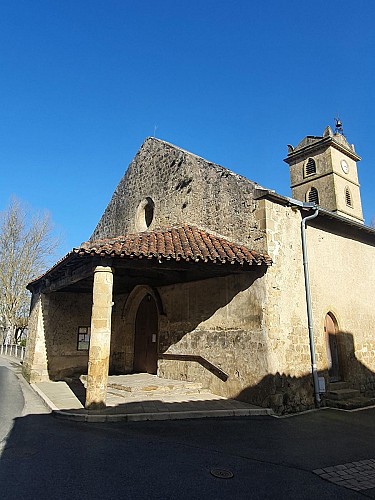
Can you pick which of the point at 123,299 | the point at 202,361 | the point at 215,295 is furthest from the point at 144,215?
the point at 202,361

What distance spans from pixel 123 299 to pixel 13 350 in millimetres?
15746

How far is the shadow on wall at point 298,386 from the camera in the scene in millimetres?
7539

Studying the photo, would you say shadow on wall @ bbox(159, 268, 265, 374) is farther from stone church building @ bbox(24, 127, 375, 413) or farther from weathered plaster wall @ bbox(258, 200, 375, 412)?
weathered plaster wall @ bbox(258, 200, 375, 412)

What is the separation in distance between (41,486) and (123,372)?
884 centimetres

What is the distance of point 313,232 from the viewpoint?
950cm

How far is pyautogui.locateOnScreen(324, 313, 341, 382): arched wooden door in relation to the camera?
9375 millimetres

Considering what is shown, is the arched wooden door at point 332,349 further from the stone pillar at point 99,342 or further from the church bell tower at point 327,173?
the church bell tower at point 327,173

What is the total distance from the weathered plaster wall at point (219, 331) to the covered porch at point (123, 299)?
62 millimetres

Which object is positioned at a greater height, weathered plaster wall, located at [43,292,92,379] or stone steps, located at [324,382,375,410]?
weathered plaster wall, located at [43,292,92,379]

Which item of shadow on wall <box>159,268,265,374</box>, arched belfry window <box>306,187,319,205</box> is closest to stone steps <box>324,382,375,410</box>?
shadow on wall <box>159,268,265,374</box>

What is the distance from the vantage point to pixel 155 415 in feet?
21.6

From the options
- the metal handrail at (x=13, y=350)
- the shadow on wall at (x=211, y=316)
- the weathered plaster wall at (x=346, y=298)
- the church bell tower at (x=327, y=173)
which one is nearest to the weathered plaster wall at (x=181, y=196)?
the shadow on wall at (x=211, y=316)

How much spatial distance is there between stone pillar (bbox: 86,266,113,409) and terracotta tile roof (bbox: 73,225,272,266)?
1.59 ft

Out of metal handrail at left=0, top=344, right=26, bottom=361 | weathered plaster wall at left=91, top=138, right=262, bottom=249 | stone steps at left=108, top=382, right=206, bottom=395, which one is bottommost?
stone steps at left=108, top=382, right=206, bottom=395
